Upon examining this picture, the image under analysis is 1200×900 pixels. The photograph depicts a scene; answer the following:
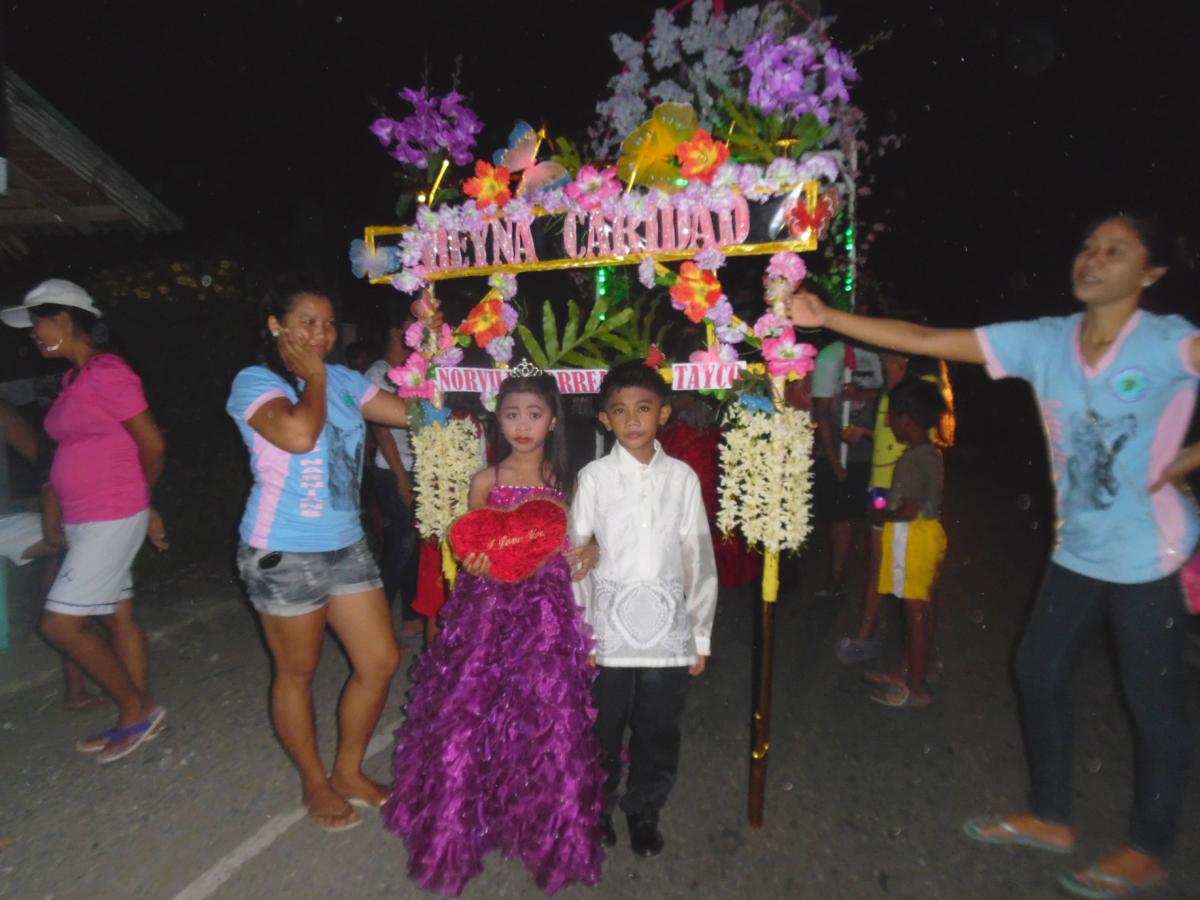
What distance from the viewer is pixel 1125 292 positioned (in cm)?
251

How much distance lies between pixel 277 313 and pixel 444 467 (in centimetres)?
93

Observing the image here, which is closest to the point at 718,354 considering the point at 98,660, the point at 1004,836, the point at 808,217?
the point at 808,217

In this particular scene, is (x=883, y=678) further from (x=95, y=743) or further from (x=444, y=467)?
(x=95, y=743)

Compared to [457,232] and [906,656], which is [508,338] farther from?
[906,656]

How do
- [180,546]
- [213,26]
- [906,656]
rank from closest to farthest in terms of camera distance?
[906,656] < [180,546] < [213,26]

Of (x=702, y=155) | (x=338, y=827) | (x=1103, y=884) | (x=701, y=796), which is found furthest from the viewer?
(x=701, y=796)

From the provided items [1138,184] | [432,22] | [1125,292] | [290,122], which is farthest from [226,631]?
[1138,184]

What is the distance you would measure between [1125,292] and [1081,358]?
9.1 inches

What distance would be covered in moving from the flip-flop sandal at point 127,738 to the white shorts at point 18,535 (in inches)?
44.0

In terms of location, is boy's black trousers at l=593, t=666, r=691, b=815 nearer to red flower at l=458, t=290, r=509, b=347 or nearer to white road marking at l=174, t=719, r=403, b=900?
white road marking at l=174, t=719, r=403, b=900

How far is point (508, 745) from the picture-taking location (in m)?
2.74

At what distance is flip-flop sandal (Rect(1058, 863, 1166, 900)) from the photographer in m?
2.61

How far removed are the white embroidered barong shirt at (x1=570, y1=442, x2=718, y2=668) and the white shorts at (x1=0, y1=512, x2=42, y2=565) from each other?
3.01 metres

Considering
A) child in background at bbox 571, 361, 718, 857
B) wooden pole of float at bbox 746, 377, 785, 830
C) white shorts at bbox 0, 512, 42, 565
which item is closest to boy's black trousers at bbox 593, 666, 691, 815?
child in background at bbox 571, 361, 718, 857
